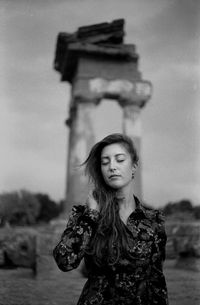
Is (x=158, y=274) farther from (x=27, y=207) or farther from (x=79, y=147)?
(x=27, y=207)

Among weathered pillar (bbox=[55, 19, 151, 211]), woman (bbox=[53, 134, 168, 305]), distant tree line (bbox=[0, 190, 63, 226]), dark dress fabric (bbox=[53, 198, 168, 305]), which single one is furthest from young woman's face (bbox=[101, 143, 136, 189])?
distant tree line (bbox=[0, 190, 63, 226])

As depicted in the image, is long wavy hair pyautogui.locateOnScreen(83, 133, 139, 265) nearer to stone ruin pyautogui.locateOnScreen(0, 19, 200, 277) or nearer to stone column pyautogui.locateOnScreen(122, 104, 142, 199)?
stone ruin pyautogui.locateOnScreen(0, 19, 200, 277)

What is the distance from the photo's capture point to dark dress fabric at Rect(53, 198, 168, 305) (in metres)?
1.62

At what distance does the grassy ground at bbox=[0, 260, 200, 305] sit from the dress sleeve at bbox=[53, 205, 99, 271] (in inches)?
81.6

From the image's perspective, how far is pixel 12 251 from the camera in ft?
20.6

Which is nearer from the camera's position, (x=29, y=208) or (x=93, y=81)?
(x=93, y=81)

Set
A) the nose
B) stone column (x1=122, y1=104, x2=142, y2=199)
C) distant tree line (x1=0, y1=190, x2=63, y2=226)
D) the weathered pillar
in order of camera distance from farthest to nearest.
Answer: distant tree line (x1=0, y1=190, x2=63, y2=226) → stone column (x1=122, y1=104, x2=142, y2=199) → the weathered pillar → the nose

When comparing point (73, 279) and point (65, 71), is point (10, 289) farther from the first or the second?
point (65, 71)

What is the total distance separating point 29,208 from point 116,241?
20490 millimetres

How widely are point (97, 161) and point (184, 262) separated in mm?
4953

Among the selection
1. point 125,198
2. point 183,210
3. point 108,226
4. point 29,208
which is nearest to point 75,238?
point 108,226

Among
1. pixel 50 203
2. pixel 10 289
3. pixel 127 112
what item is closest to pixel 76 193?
pixel 127 112

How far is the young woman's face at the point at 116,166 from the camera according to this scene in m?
1.71

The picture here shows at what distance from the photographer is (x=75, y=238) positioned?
1625mm
